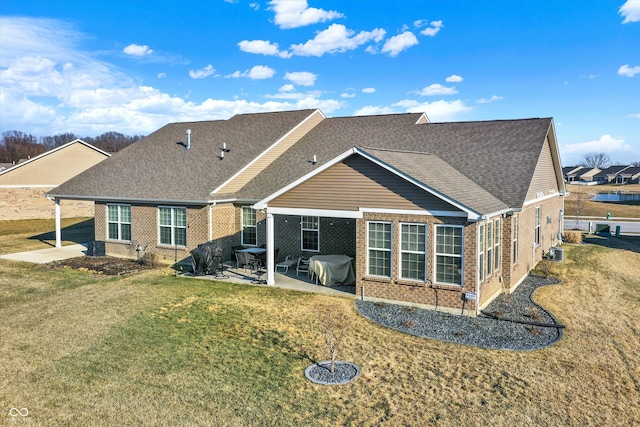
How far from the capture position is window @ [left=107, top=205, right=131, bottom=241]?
75.0 ft

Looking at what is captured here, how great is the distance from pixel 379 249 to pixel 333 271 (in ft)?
8.66

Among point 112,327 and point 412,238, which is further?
point 412,238

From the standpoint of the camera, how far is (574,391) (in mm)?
8844

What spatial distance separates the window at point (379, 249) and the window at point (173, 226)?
968 cm

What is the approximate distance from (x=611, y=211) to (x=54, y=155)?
55560 millimetres

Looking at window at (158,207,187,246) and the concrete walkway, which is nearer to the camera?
window at (158,207,187,246)

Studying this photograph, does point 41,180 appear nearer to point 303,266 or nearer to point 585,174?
point 303,266

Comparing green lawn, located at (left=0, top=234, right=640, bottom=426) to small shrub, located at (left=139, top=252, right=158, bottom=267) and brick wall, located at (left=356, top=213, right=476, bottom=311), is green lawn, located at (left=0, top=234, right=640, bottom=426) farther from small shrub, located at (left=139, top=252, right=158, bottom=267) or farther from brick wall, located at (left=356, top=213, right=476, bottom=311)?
small shrub, located at (left=139, top=252, right=158, bottom=267)

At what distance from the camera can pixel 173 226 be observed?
21312mm

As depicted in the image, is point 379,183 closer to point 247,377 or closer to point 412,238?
point 412,238

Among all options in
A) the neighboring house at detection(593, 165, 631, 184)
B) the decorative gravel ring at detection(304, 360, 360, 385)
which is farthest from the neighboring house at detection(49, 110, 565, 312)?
the neighboring house at detection(593, 165, 631, 184)

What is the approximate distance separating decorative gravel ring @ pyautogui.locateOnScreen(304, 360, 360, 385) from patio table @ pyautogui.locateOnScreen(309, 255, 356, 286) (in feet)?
21.7

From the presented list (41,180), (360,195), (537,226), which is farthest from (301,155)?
(41,180)

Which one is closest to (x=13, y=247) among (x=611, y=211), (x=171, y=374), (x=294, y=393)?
(x=171, y=374)
